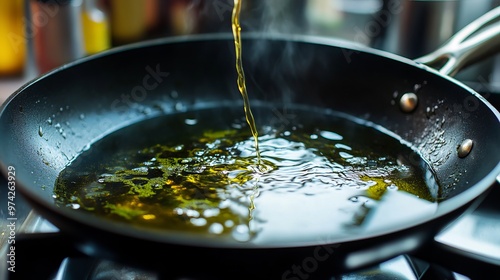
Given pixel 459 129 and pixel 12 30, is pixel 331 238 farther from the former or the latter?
pixel 12 30

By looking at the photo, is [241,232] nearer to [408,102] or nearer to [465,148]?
[465,148]

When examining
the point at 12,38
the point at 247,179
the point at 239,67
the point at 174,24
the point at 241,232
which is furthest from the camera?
the point at 174,24

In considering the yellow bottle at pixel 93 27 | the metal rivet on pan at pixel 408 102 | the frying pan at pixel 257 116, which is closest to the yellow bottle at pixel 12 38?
the yellow bottle at pixel 93 27

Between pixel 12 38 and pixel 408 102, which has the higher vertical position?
pixel 408 102

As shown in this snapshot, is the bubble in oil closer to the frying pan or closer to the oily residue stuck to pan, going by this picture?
the oily residue stuck to pan

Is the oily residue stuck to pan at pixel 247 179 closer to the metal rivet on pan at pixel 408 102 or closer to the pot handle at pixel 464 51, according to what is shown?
the metal rivet on pan at pixel 408 102

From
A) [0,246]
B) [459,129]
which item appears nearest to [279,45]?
[459,129]

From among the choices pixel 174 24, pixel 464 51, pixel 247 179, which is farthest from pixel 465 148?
pixel 174 24
